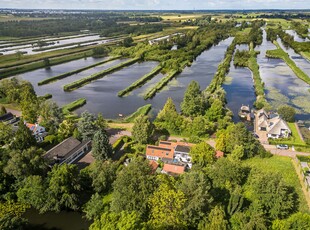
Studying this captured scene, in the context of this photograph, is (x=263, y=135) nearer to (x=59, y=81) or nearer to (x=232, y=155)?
(x=232, y=155)

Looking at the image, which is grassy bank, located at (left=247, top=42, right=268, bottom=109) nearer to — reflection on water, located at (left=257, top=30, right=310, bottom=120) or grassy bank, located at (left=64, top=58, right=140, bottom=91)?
reflection on water, located at (left=257, top=30, right=310, bottom=120)

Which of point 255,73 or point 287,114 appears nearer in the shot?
point 287,114

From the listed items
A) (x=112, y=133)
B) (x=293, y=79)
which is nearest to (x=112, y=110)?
(x=112, y=133)

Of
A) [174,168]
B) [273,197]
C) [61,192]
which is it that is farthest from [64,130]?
[273,197]

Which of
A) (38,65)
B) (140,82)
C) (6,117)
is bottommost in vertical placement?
(38,65)

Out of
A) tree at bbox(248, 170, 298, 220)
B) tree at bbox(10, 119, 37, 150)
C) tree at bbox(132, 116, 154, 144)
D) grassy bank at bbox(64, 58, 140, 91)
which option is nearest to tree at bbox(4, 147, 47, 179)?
tree at bbox(10, 119, 37, 150)

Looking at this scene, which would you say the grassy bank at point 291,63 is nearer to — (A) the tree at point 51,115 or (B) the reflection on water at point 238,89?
(B) the reflection on water at point 238,89

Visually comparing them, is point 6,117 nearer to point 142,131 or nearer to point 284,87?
point 142,131
